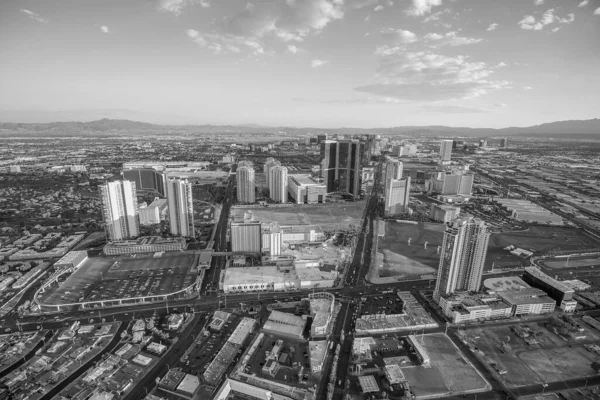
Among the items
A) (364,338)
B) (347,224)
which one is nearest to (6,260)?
(364,338)

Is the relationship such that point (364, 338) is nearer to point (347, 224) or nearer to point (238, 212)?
point (347, 224)

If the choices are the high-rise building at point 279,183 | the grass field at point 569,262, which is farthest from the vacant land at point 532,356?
the high-rise building at point 279,183

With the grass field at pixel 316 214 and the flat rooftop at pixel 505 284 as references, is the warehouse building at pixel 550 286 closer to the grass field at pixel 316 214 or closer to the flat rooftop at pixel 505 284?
the flat rooftop at pixel 505 284

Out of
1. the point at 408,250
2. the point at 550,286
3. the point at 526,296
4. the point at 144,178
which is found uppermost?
the point at 144,178

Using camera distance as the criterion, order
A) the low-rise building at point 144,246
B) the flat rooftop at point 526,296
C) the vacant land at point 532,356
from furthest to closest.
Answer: the low-rise building at point 144,246 < the flat rooftop at point 526,296 < the vacant land at point 532,356

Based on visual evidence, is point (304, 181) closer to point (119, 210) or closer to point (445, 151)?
point (119, 210)

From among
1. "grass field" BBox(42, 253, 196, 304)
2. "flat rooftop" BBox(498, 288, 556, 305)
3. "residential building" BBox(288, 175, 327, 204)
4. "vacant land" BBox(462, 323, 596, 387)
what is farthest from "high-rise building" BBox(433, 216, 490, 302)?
"residential building" BBox(288, 175, 327, 204)

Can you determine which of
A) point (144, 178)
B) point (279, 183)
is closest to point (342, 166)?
point (279, 183)

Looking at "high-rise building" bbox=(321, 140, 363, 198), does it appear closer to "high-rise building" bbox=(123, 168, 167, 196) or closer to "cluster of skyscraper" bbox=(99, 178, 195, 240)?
"cluster of skyscraper" bbox=(99, 178, 195, 240)
